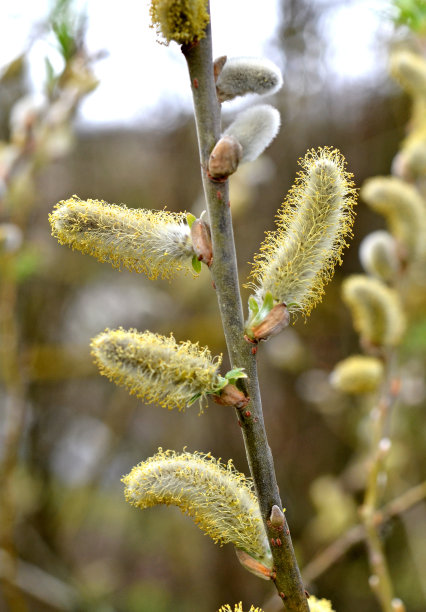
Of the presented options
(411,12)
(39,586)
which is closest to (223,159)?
(411,12)

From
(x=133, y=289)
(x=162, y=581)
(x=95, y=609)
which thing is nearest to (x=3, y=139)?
(x=133, y=289)

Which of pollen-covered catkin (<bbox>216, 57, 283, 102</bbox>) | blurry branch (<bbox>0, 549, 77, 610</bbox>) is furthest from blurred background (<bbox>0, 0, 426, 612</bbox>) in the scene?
pollen-covered catkin (<bbox>216, 57, 283, 102</bbox>)

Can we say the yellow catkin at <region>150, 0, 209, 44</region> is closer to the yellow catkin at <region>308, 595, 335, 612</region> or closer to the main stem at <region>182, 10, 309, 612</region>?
the main stem at <region>182, 10, 309, 612</region>

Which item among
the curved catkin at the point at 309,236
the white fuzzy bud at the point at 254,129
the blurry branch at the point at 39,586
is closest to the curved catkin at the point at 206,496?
the curved catkin at the point at 309,236

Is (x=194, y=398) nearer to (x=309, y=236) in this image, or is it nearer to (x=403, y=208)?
(x=309, y=236)

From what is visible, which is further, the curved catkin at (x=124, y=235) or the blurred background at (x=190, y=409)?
the blurred background at (x=190, y=409)

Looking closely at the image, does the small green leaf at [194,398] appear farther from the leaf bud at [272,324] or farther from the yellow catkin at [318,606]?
the yellow catkin at [318,606]

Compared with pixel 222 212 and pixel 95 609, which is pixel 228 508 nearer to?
pixel 222 212
